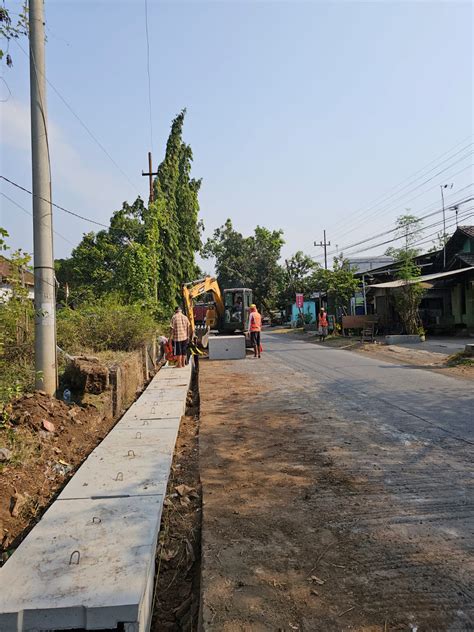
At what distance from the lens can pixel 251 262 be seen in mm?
48688

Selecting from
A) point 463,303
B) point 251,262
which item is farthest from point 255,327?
point 251,262

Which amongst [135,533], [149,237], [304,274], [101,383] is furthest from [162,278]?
[304,274]

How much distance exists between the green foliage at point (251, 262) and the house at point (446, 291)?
1923cm

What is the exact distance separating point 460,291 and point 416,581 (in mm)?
23764

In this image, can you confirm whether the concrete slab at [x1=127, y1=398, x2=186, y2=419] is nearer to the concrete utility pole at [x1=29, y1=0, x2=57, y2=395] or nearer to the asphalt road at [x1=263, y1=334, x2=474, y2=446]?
the concrete utility pole at [x1=29, y1=0, x2=57, y2=395]

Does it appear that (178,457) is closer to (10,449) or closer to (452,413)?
(10,449)

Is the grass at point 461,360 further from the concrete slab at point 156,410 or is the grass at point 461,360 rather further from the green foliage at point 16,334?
the green foliage at point 16,334

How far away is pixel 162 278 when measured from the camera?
959 inches

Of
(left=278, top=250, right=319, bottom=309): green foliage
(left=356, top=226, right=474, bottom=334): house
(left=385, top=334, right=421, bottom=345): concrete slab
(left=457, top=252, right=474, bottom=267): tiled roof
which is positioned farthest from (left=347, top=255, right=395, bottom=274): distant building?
(left=385, top=334, right=421, bottom=345): concrete slab

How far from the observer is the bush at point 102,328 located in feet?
33.9

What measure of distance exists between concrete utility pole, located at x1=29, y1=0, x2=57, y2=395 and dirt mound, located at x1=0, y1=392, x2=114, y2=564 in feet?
2.29

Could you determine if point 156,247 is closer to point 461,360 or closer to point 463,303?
point 461,360

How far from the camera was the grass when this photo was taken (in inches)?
494

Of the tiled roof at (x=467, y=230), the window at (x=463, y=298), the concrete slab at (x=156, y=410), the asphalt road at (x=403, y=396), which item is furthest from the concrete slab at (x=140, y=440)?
the tiled roof at (x=467, y=230)
